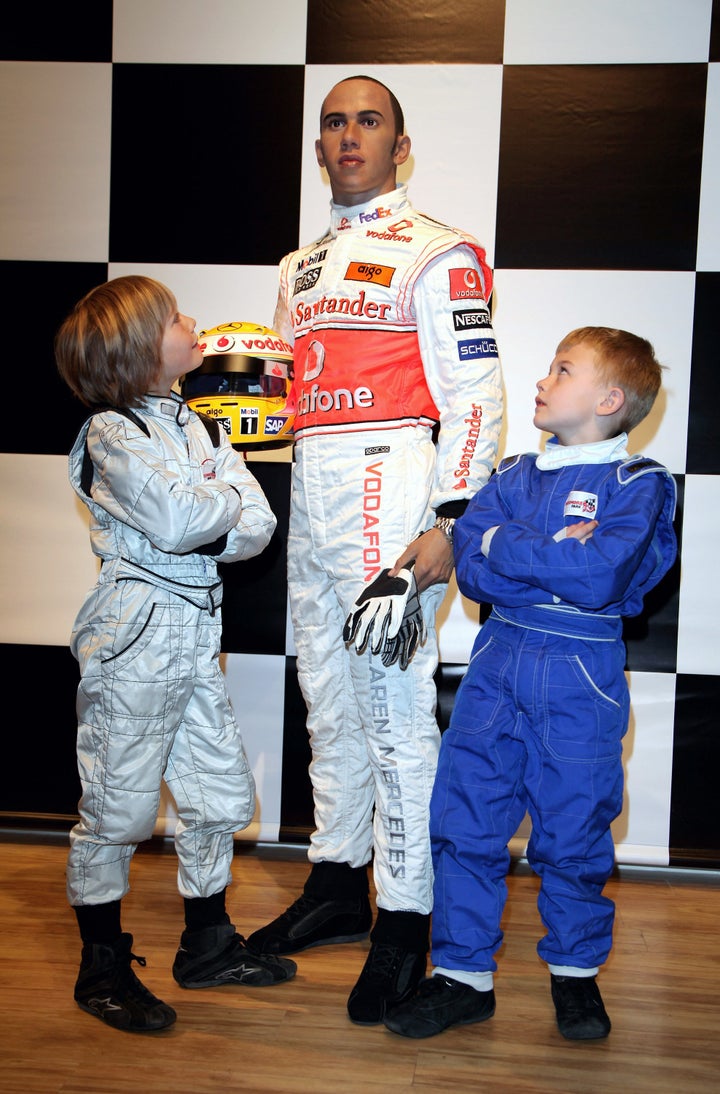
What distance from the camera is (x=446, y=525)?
67.0 inches

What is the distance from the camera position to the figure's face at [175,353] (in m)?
1.65

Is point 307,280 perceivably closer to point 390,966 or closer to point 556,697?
point 556,697

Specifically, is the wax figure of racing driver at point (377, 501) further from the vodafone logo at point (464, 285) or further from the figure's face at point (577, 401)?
the figure's face at point (577, 401)

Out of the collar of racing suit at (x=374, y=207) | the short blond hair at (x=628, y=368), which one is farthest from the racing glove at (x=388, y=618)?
the collar of racing suit at (x=374, y=207)

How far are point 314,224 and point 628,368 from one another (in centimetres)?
107

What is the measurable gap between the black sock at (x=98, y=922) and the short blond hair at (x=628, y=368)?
3.62ft

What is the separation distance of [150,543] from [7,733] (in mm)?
1173

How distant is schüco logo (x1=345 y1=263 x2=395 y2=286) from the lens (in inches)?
70.1

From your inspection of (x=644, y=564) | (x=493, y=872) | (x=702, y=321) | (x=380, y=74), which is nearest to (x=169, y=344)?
(x=644, y=564)

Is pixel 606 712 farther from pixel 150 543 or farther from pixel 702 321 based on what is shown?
pixel 702 321

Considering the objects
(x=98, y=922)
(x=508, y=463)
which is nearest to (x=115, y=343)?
(x=508, y=463)

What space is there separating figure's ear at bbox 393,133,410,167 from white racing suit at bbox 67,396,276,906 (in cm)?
63

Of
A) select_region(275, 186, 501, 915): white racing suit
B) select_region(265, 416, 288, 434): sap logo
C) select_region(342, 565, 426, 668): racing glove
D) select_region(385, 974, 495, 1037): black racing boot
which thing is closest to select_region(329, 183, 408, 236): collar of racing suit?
select_region(275, 186, 501, 915): white racing suit

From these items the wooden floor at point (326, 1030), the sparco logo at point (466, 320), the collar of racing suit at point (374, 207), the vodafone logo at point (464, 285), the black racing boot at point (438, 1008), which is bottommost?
the wooden floor at point (326, 1030)
